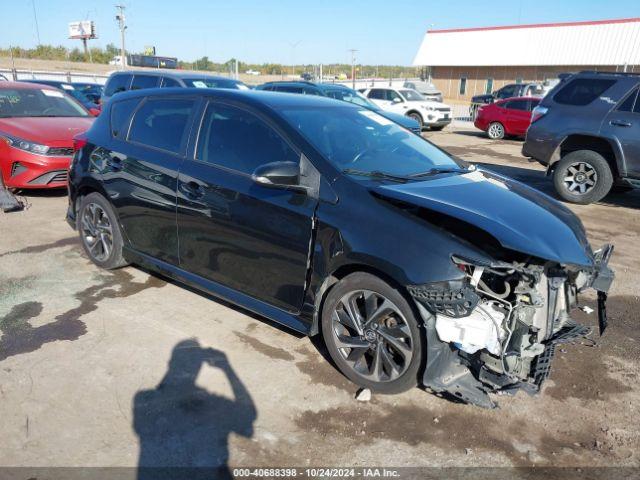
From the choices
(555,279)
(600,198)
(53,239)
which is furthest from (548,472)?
(600,198)

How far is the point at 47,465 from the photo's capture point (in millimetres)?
2627

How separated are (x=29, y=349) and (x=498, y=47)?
142ft

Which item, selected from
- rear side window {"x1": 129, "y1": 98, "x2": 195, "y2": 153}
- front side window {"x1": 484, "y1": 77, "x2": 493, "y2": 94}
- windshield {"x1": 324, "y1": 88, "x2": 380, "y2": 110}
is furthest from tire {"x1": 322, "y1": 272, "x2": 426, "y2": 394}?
front side window {"x1": 484, "y1": 77, "x2": 493, "y2": 94}

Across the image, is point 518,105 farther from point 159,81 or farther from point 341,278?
point 341,278

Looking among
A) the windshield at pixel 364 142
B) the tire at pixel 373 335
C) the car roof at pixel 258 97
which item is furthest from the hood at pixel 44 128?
the tire at pixel 373 335

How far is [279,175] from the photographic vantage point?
3244mm

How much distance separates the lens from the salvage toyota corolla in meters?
2.90

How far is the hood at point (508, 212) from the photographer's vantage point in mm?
2904

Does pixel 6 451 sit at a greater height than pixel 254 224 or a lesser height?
lesser

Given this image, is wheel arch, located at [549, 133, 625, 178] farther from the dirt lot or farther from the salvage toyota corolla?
the salvage toyota corolla

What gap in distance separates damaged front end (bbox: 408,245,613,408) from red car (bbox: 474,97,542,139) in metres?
15.5

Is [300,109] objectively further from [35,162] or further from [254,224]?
[35,162]

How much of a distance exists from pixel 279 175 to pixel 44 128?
6.03 meters

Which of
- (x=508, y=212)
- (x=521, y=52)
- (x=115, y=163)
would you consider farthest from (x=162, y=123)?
(x=521, y=52)
